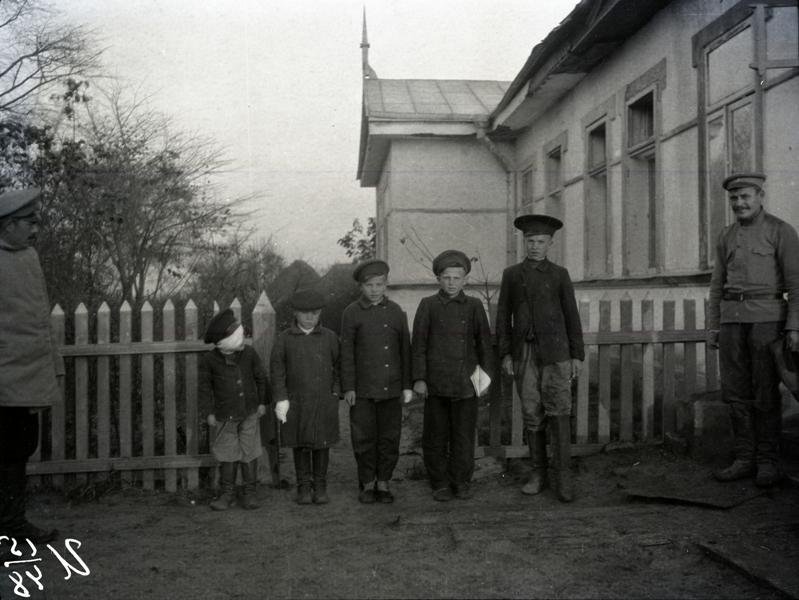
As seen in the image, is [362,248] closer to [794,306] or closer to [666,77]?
[666,77]

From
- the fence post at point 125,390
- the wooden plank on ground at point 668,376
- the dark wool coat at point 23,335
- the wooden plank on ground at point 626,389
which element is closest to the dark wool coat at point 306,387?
the fence post at point 125,390

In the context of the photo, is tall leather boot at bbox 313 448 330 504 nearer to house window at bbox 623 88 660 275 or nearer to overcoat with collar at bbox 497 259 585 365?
overcoat with collar at bbox 497 259 585 365

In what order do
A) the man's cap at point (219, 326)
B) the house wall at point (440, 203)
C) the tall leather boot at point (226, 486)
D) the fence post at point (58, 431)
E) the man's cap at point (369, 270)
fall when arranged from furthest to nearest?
the house wall at point (440, 203) < the fence post at point (58, 431) < the man's cap at point (369, 270) < the tall leather boot at point (226, 486) < the man's cap at point (219, 326)

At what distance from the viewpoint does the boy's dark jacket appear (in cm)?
486

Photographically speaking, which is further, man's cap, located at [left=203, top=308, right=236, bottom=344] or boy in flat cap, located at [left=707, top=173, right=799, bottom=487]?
man's cap, located at [left=203, top=308, right=236, bottom=344]

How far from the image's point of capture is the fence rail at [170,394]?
5.34 m

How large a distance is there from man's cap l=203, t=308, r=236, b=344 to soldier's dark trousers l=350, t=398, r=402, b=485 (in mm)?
974

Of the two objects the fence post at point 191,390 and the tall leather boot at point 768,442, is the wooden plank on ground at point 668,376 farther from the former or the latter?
the fence post at point 191,390

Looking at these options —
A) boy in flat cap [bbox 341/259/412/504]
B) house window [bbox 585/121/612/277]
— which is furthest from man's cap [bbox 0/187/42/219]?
house window [bbox 585/121/612/277]

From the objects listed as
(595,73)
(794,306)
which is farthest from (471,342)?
(595,73)

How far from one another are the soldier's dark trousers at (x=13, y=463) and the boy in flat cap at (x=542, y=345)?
9.63 feet

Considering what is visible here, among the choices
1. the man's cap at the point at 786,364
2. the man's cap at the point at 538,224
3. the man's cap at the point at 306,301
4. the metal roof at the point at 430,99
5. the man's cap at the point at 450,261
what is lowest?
the man's cap at the point at 786,364

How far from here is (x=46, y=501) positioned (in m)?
5.19

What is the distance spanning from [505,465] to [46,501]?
10.8 feet
